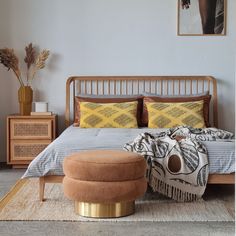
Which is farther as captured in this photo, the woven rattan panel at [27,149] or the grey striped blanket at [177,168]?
Result: the woven rattan panel at [27,149]

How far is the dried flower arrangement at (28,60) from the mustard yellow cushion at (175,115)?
1307 mm

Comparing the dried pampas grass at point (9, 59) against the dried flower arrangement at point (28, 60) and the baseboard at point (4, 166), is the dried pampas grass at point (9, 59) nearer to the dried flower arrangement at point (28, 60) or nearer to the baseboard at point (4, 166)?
the dried flower arrangement at point (28, 60)

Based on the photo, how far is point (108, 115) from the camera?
5.14m

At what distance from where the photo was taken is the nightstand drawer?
17.4ft

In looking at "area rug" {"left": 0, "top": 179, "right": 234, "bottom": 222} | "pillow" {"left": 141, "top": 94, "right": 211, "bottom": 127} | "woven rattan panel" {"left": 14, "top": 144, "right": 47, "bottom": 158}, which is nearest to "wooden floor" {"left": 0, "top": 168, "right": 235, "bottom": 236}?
"area rug" {"left": 0, "top": 179, "right": 234, "bottom": 222}

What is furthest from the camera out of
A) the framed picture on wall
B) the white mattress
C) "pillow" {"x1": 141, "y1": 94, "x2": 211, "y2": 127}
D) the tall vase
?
the framed picture on wall

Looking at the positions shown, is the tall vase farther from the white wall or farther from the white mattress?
the white mattress

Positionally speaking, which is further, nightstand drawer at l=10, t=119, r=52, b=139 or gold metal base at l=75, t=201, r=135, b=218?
nightstand drawer at l=10, t=119, r=52, b=139

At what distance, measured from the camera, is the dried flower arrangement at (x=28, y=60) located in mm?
5441

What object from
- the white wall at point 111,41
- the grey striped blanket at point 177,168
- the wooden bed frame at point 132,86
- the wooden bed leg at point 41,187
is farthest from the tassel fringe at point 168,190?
the white wall at point 111,41

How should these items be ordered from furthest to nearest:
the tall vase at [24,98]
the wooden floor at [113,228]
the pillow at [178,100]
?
1. the tall vase at [24,98]
2. the pillow at [178,100]
3. the wooden floor at [113,228]

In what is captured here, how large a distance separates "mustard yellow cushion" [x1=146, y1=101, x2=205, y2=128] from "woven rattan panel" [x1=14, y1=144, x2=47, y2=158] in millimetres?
1196

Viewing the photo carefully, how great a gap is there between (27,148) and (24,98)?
55 centimetres

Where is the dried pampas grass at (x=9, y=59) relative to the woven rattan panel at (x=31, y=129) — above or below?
above
